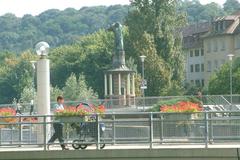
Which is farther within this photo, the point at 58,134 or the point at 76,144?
the point at 58,134

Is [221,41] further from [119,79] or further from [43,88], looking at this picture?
[43,88]

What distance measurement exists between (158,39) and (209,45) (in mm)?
38642

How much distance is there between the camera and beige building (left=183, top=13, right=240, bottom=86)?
127m

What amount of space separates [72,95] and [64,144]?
71486 millimetres

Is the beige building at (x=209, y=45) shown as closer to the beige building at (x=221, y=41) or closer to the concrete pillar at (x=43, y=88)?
the beige building at (x=221, y=41)

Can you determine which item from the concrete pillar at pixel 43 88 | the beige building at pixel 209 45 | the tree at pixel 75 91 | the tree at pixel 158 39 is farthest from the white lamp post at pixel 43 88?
the beige building at pixel 209 45

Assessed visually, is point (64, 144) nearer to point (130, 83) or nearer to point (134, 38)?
point (130, 83)

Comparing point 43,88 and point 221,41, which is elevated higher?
point 221,41

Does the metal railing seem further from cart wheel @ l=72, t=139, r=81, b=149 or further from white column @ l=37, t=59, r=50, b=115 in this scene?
white column @ l=37, t=59, r=50, b=115

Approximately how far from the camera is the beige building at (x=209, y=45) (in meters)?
127

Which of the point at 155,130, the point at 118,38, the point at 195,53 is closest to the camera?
the point at 155,130

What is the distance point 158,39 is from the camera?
3816 inches

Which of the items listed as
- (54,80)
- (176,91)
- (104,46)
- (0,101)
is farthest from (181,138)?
(0,101)

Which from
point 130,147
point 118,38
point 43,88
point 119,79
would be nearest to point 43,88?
point 43,88
